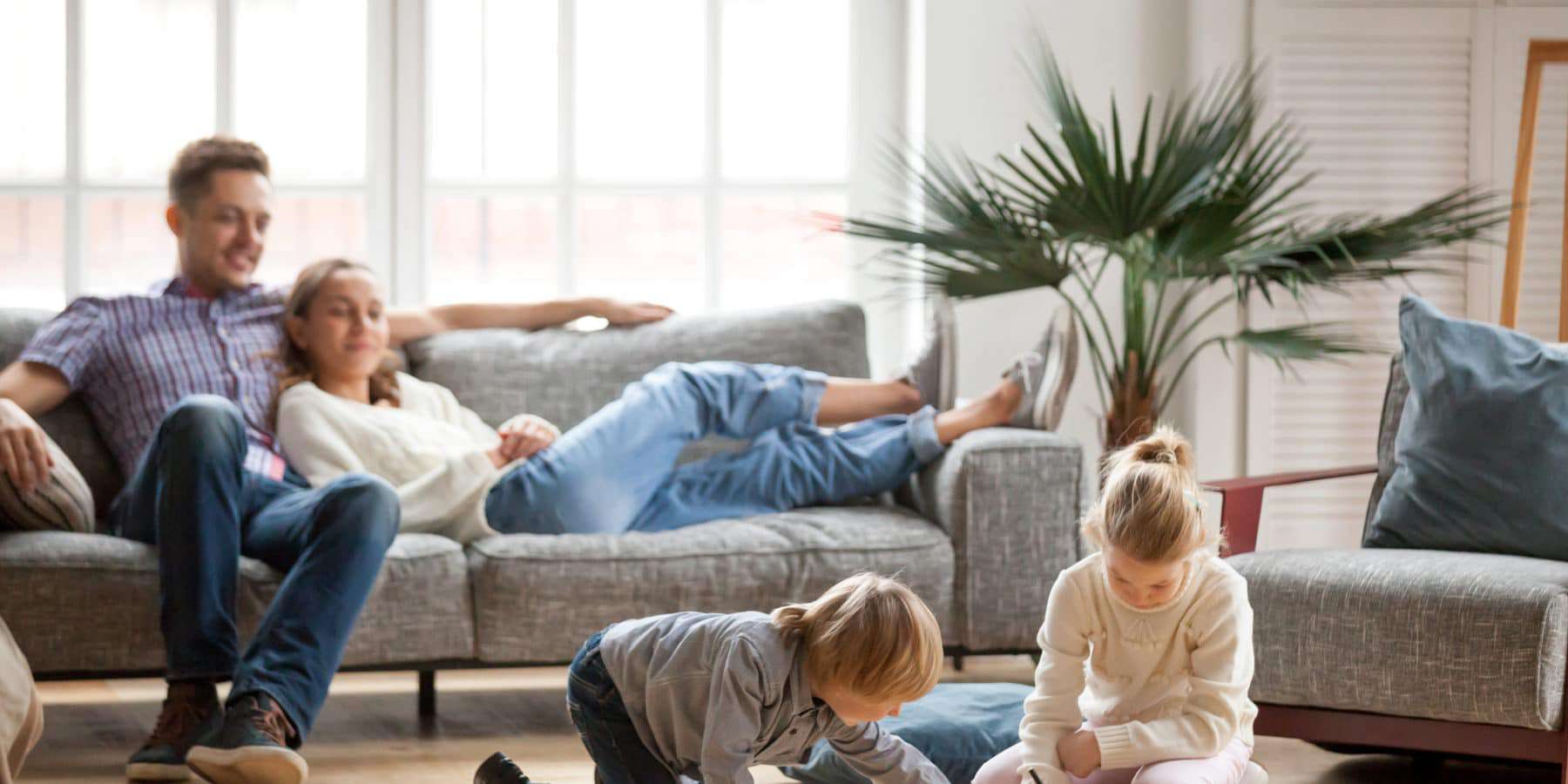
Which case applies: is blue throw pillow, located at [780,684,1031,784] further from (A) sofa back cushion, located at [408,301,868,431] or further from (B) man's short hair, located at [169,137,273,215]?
(B) man's short hair, located at [169,137,273,215]

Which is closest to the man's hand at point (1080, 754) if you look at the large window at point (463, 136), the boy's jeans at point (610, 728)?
the boy's jeans at point (610, 728)

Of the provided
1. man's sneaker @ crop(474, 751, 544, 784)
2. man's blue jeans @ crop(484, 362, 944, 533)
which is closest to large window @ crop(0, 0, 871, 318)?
man's blue jeans @ crop(484, 362, 944, 533)

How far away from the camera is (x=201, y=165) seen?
9.82 ft

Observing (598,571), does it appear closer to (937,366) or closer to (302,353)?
(302,353)

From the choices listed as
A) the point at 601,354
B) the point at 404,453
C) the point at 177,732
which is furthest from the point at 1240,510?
the point at 177,732

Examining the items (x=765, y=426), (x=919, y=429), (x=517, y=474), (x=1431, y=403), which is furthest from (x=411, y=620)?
(x=1431, y=403)

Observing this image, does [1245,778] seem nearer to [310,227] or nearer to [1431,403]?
[1431,403]

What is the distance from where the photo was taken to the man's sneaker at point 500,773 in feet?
6.39

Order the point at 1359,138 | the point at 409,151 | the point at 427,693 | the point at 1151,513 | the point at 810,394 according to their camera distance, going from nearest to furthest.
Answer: the point at 1151,513 → the point at 427,693 → the point at 810,394 → the point at 1359,138 → the point at 409,151

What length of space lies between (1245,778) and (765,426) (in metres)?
1.39

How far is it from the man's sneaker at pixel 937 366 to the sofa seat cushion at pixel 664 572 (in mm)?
443

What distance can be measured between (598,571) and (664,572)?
0.11 m

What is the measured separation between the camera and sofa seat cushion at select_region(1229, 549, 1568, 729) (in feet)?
6.77

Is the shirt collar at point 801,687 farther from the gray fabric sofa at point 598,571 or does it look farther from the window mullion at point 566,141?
the window mullion at point 566,141
